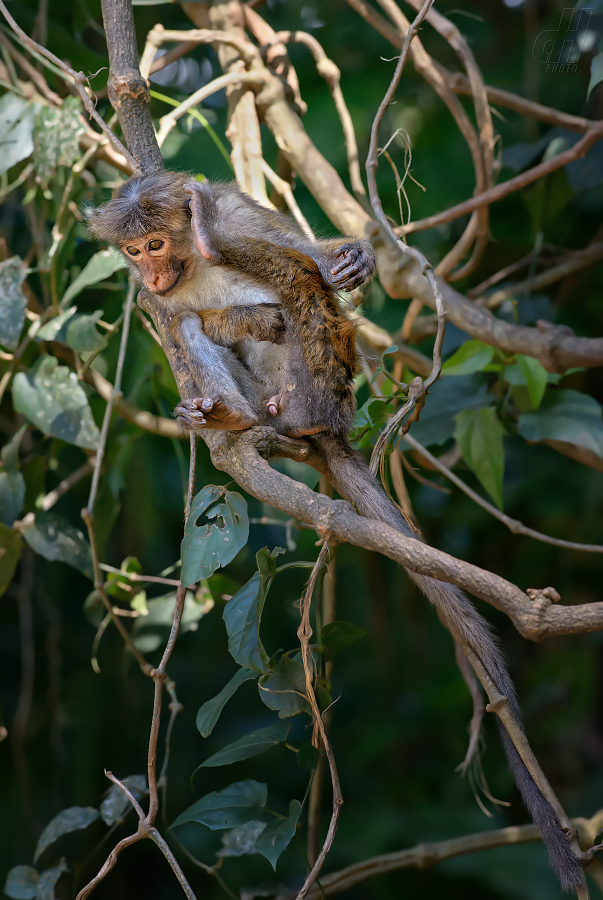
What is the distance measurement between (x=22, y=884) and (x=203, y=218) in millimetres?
1548

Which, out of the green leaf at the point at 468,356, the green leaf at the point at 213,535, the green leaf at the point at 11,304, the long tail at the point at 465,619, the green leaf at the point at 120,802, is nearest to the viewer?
the long tail at the point at 465,619

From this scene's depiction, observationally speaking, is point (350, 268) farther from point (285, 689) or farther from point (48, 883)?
point (48, 883)

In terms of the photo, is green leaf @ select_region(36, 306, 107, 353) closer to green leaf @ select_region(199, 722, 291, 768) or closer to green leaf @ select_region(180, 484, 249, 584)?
green leaf @ select_region(180, 484, 249, 584)

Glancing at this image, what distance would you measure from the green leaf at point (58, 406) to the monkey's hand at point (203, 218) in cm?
59

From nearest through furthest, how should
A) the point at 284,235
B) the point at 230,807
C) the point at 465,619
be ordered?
1. the point at 465,619
2. the point at 230,807
3. the point at 284,235

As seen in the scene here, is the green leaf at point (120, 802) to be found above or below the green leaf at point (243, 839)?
above

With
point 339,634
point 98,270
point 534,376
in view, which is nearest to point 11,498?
point 98,270

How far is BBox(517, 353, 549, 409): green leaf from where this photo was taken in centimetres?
194

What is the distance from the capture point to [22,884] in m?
1.75

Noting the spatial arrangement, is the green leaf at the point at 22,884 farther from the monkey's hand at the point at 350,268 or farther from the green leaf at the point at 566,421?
the green leaf at the point at 566,421

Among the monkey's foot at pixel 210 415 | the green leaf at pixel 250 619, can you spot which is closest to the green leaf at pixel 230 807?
the green leaf at pixel 250 619

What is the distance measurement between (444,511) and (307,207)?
133cm

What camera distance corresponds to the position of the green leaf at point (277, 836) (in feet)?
4.31

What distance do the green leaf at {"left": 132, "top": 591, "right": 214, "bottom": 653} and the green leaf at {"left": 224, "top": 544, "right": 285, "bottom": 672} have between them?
752 mm
